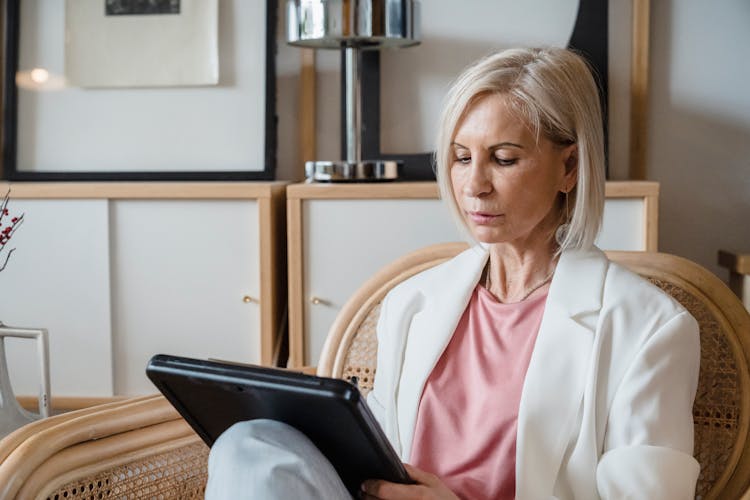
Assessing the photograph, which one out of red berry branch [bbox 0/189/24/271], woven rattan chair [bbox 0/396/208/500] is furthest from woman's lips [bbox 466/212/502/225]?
red berry branch [bbox 0/189/24/271]

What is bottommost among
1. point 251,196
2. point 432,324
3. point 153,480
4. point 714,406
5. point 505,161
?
point 153,480

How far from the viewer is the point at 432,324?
1.49m

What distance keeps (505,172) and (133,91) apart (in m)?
1.69

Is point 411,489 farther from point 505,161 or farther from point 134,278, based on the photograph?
point 134,278

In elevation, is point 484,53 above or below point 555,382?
above

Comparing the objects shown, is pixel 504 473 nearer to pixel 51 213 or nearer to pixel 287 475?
pixel 287 475

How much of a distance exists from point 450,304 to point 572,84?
37 centimetres

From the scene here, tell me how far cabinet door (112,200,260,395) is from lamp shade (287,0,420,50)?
488 mm

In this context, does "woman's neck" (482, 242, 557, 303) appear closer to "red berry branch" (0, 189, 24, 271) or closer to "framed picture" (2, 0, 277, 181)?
"red berry branch" (0, 189, 24, 271)

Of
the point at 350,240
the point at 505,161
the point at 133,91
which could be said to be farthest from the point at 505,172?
the point at 133,91

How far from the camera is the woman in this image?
123cm

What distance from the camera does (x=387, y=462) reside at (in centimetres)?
117

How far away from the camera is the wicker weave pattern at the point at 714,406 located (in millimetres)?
1428

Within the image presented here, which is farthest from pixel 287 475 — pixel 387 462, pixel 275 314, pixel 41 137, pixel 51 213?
pixel 41 137
